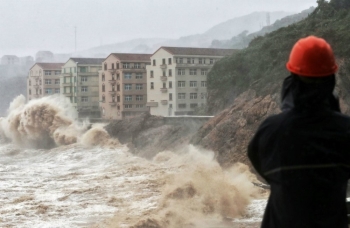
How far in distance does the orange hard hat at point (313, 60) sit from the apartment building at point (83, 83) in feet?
184

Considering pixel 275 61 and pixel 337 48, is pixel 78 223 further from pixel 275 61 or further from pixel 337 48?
pixel 275 61

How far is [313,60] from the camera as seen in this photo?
93.1 inches

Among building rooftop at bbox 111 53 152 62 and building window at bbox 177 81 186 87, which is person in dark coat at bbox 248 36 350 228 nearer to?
building window at bbox 177 81 186 87

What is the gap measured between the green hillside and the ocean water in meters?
5.84

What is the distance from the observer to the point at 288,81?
246 centimetres

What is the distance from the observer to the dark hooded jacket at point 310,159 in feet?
7.68

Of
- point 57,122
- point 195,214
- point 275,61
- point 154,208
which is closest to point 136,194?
point 154,208

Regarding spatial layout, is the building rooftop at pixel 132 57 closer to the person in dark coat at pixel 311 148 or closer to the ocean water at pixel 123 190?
the ocean water at pixel 123 190

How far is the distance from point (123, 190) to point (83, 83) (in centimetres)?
4277

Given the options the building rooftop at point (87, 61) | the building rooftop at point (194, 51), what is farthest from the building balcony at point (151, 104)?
the building rooftop at point (87, 61)

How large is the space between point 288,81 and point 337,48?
2200 centimetres

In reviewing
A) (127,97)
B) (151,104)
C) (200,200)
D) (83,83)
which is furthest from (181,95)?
(200,200)

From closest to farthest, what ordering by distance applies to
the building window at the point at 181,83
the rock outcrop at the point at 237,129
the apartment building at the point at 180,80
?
the rock outcrop at the point at 237,129, the apartment building at the point at 180,80, the building window at the point at 181,83

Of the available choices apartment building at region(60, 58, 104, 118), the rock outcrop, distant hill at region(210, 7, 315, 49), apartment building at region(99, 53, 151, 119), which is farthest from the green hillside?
distant hill at region(210, 7, 315, 49)
